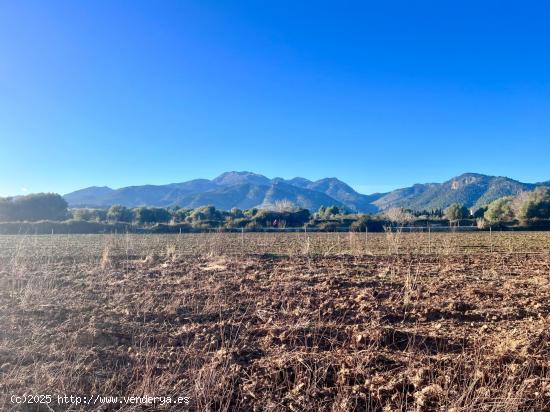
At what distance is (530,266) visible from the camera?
469 inches

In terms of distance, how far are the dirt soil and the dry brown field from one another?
0.02 metres

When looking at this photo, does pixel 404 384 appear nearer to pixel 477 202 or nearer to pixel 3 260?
pixel 3 260

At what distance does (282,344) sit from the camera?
474 centimetres

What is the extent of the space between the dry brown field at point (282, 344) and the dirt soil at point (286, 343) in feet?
0.07

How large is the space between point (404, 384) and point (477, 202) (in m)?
154

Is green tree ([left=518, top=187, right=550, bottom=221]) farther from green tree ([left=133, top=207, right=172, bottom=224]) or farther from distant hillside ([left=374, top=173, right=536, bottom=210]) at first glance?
distant hillside ([left=374, top=173, right=536, bottom=210])

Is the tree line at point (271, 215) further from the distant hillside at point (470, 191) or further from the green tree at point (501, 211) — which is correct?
the distant hillside at point (470, 191)

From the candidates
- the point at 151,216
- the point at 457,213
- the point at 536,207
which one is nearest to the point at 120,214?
the point at 151,216

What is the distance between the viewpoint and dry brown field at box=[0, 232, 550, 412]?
3.47m

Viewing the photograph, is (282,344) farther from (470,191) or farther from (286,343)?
(470,191)

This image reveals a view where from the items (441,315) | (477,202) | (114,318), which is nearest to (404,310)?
(441,315)

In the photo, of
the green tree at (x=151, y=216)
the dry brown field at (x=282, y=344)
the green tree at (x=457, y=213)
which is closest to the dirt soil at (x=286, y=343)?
the dry brown field at (x=282, y=344)

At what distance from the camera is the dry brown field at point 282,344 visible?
3.47 meters

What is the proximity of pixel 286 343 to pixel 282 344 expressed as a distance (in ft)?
0.36
